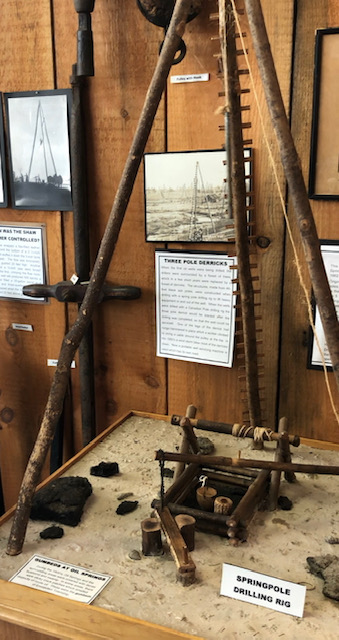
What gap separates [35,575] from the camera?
912mm

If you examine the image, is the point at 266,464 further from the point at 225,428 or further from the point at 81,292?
the point at 81,292

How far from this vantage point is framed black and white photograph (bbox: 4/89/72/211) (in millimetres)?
1425

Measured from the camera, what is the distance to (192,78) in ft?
4.20

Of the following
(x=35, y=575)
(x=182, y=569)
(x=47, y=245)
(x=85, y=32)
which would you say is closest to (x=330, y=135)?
(x=85, y=32)

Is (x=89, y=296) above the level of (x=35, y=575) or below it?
above

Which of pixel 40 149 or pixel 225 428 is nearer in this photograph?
pixel 225 428

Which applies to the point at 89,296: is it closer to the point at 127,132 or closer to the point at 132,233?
the point at 132,233

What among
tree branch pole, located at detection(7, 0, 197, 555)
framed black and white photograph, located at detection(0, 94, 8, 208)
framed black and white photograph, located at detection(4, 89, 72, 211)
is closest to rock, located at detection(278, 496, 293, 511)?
tree branch pole, located at detection(7, 0, 197, 555)

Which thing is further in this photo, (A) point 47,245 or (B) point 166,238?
(A) point 47,245

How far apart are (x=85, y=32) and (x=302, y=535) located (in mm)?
1164

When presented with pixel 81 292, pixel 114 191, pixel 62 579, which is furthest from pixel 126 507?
pixel 114 191

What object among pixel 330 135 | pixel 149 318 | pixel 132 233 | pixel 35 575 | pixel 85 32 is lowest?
pixel 35 575

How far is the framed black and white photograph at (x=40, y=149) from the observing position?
142cm

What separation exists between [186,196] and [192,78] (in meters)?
0.26
